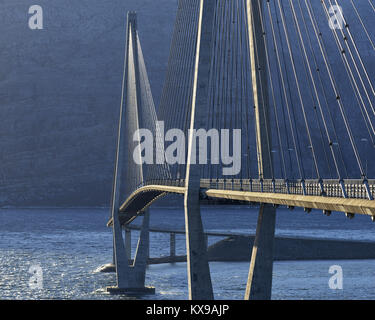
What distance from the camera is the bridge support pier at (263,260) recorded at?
25812 mm

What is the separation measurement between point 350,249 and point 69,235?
66158 millimetres

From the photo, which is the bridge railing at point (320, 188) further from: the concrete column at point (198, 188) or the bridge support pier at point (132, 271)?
the bridge support pier at point (132, 271)

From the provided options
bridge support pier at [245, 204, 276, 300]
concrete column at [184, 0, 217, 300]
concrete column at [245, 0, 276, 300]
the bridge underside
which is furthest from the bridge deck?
bridge support pier at [245, 204, 276, 300]

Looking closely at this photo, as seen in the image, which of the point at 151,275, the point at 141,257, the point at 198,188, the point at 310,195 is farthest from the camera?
the point at 151,275

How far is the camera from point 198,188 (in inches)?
1113

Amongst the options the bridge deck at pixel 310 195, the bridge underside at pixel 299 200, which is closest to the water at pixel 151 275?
the bridge underside at pixel 299 200

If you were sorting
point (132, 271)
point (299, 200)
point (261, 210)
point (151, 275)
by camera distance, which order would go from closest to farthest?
point (299, 200), point (261, 210), point (132, 271), point (151, 275)

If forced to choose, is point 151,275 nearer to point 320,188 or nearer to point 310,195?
point 310,195

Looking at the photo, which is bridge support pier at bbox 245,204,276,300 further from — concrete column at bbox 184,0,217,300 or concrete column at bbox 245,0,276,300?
concrete column at bbox 184,0,217,300

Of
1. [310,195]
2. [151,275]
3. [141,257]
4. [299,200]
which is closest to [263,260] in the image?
[310,195]

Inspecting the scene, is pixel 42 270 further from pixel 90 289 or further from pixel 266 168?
pixel 266 168

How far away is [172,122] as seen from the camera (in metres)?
45.5

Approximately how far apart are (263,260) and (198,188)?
3.62 meters

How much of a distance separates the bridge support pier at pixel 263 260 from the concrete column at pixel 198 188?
2.20 meters
